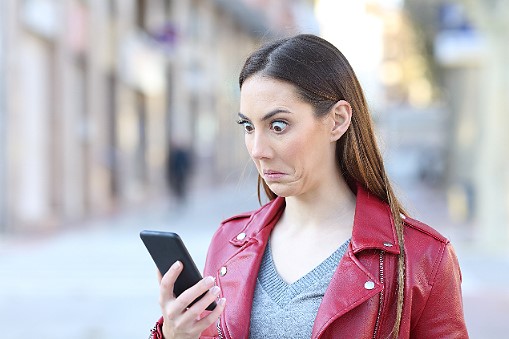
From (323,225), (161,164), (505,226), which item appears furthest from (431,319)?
(161,164)

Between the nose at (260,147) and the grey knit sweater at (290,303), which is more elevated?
the nose at (260,147)

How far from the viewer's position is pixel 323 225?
2451 millimetres

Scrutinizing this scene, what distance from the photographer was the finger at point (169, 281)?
7.02 ft

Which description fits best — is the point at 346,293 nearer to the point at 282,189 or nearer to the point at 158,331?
the point at 282,189

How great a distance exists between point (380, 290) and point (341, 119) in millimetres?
434

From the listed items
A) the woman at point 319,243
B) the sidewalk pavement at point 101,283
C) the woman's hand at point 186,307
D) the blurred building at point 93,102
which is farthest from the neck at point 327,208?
the blurred building at point 93,102

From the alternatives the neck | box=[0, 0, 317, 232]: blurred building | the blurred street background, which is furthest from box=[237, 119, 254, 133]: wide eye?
box=[0, 0, 317, 232]: blurred building

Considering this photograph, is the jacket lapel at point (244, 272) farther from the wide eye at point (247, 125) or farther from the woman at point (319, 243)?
the wide eye at point (247, 125)

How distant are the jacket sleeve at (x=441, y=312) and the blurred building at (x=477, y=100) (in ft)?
42.6

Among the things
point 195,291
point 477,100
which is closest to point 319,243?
point 195,291

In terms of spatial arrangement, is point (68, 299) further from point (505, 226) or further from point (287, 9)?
point (287, 9)

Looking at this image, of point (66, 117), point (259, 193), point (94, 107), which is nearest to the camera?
point (259, 193)

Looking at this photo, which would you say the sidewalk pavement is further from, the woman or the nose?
the nose

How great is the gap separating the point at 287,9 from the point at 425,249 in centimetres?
5574
